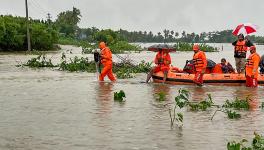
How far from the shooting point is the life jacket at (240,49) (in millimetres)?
18906

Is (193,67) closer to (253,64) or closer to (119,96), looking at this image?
(253,64)

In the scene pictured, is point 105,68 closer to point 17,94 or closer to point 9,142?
point 17,94

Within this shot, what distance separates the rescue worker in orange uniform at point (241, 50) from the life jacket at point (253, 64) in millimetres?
991

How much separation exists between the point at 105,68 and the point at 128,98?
4.88 m

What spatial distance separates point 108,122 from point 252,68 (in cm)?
832

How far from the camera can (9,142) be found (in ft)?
29.2

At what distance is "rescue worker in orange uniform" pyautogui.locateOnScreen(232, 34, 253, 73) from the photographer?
61.8 feet

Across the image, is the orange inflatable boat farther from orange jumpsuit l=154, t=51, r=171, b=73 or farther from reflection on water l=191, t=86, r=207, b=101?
reflection on water l=191, t=86, r=207, b=101

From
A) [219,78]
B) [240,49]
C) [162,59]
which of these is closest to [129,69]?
[162,59]

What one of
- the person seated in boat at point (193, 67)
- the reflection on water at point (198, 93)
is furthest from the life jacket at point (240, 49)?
the reflection on water at point (198, 93)

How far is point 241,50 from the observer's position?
1906cm

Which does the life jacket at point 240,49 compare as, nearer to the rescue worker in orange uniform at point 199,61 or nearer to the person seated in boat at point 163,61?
the rescue worker in orange uniform at point 199,61

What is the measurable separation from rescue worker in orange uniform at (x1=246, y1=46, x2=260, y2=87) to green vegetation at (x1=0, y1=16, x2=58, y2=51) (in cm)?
3653

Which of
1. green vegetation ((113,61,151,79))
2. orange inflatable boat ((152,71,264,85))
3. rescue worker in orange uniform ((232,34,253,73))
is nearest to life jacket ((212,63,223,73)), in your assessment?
orange inflatable boat ((152,71,264,85))
